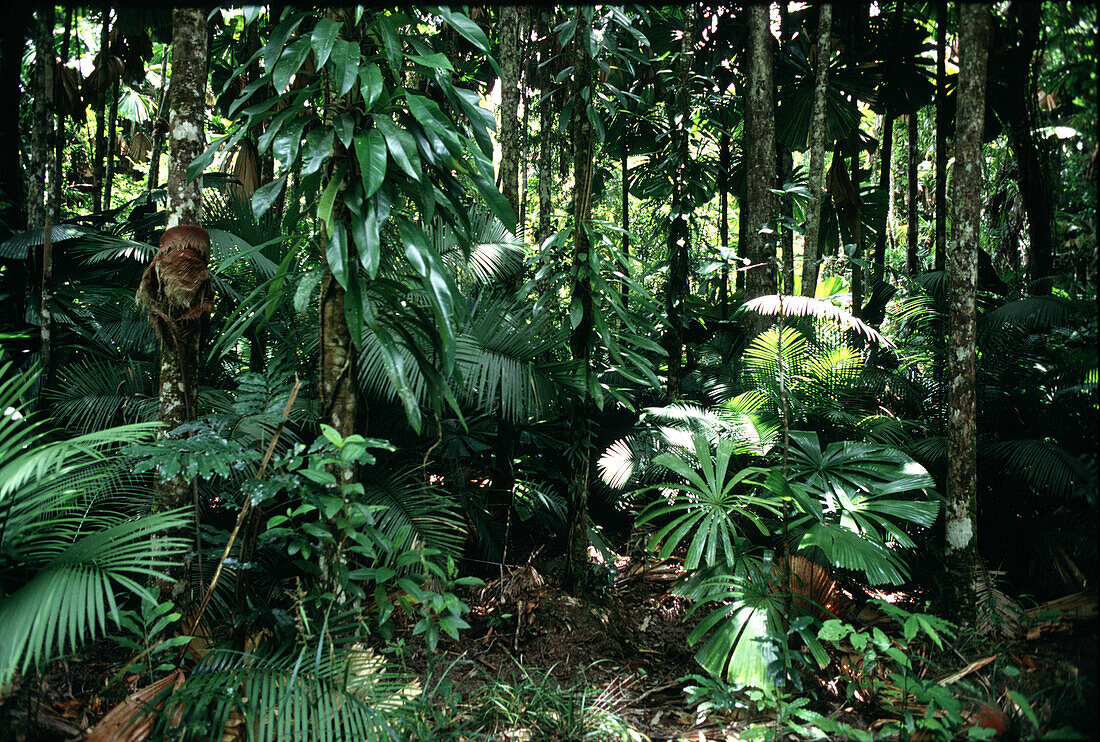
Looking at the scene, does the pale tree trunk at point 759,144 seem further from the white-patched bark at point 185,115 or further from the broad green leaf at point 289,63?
the white-patched bark at point 185,115

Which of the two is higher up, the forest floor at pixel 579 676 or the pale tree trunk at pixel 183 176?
the pale tree trunk at pixel 183 176

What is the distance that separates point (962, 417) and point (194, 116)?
153 inches

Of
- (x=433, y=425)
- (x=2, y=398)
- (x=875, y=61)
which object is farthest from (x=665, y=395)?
(x=875, y=61)

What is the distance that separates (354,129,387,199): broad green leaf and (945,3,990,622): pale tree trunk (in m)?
2.81

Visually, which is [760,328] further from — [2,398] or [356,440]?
[2,398]

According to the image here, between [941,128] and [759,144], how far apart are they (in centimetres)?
267

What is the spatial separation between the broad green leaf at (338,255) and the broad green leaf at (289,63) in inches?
19.9

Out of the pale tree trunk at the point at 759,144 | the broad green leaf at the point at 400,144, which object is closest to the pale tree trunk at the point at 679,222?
the pale tree trunk at the point at 759,144

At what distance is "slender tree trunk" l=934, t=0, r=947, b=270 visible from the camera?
5.95 metres

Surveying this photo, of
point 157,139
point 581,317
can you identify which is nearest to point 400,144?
point 581,317

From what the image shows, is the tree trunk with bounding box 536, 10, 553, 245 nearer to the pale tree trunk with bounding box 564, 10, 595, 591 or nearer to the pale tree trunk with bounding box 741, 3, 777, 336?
the pale tree trunk with bounding box 564, 10, 595, 591

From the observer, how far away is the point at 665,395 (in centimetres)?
498

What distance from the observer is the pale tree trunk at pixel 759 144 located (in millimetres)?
5000

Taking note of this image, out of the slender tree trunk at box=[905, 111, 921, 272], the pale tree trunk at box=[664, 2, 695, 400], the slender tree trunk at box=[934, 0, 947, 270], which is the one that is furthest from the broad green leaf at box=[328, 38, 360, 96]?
the slender tree trunk at box=[905, 111, 921, 272]
